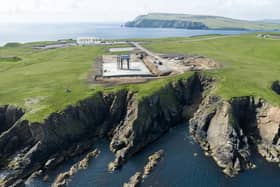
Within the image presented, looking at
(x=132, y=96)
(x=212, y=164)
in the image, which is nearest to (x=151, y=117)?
(x=132, y=96)

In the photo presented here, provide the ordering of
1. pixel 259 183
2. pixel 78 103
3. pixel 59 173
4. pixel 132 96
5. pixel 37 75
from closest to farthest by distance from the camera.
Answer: pixel 259 183 → pixel 59 173 → pixel 78 103 → pixel 132 96 → pixel 37 75

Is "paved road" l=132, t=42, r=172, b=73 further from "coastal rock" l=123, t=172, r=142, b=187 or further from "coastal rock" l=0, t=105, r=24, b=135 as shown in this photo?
"coastal rock" l=123, t=172, r=142, b=187

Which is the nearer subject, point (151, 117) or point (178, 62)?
point (151, 117)

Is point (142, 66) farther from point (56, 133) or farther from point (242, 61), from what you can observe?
point (56, 133)

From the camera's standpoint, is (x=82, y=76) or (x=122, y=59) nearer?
(x=82, y=76)

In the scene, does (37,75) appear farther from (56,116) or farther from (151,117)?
(151,117)

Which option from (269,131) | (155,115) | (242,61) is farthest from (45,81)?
(242,61)
